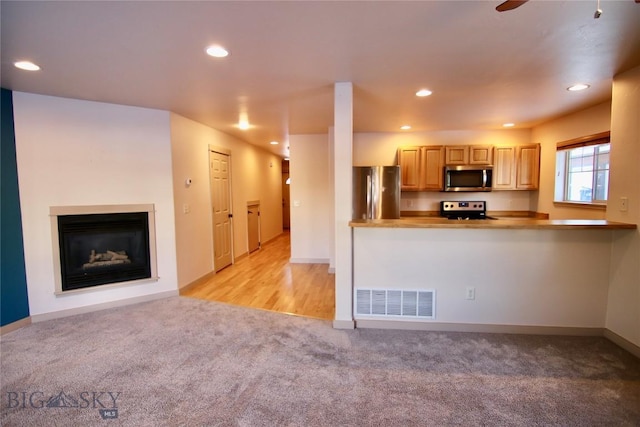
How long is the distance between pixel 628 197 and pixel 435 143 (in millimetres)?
2936

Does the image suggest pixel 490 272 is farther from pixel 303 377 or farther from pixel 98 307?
pixel 98 307

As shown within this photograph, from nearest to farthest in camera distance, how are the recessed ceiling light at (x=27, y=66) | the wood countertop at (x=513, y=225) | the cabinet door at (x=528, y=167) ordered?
the recessed ceiling light at (x=27, y=66), the wood countertop at (x=513, y=225), the cabinet door at (x=528, y=167)

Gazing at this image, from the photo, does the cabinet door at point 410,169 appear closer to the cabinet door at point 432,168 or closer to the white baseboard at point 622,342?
the cabinet door at point 432,168

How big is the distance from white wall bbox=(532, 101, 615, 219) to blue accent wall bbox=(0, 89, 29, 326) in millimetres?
6518

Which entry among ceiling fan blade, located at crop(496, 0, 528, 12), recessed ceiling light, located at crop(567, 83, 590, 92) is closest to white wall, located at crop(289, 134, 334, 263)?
recessed ceiling light, located at crop(567, 83, 590, 92)

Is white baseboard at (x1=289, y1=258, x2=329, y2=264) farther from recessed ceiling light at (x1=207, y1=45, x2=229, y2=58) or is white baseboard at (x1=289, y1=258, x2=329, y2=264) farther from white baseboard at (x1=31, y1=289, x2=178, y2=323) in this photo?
recessed ceiling light at (x1=207, y1=45, x2=229, y2=58)

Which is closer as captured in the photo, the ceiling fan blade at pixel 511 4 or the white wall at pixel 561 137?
the ceiling fan blade at pixel 511 4

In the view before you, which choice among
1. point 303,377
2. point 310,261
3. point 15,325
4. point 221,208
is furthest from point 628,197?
point 15,325

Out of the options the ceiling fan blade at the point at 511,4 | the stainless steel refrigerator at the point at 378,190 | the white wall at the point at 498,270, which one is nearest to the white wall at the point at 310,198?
the stainless steel refrigerator at the point at 378,190

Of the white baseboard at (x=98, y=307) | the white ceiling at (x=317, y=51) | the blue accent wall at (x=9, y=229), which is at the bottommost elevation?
the white baseboard at (x=98, y=307)

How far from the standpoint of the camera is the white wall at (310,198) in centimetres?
548

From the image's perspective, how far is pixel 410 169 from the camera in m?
5.04

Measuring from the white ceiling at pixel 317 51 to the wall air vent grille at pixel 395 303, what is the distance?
2.06 metres

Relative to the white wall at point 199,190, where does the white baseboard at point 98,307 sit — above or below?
below
